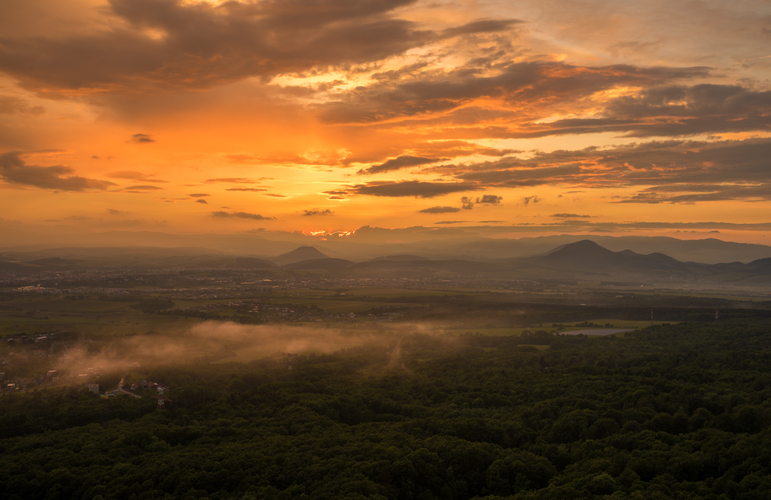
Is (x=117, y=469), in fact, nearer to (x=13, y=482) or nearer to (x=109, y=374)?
(x=13, y=482)

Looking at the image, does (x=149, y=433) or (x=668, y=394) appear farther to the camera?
(x=668, y=394)

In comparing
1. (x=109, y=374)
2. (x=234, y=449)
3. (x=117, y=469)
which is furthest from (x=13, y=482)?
(x=109, y=374)

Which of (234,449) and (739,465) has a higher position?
(739,465)

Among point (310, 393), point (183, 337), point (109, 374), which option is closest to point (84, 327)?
point (183, 337)

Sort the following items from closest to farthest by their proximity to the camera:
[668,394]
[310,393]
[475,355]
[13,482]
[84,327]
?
[13,482] → [668,394] → [310,393] → [475,355] → [84,327]

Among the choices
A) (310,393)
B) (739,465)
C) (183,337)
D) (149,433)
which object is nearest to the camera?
(739,465)

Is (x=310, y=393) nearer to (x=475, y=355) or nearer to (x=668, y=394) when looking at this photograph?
(x=475, y=355)
